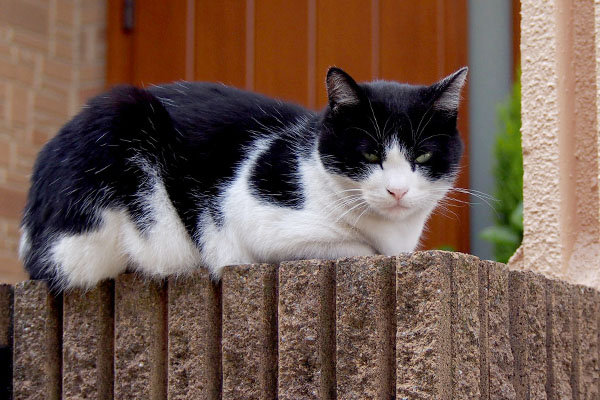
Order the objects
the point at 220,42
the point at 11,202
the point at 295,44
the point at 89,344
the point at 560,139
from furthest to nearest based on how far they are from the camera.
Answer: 1. the point at 11,202
2. the point at 220,42
3. the point at 295,44
4. the point at 560,139
5. the point at 89,344

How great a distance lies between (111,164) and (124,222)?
12 cm

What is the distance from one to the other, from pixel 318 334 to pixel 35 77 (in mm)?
2463

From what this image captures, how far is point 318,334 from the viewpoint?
132cm

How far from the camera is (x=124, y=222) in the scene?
65.4 inches

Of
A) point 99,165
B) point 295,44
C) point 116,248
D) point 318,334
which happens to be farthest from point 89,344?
point 295,44

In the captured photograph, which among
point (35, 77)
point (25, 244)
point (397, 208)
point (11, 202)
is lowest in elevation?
point (11, 202)

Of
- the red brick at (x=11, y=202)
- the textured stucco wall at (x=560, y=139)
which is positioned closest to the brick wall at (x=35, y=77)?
the red brick at (x=11, y=202)

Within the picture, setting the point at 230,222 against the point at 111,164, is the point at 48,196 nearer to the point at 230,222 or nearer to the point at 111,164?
the point at 111,164

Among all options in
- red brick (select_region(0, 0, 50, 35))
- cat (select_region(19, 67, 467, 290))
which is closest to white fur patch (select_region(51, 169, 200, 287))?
cat (select_region(19, 67, 467, 290))

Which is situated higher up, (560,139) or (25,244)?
(560,139)

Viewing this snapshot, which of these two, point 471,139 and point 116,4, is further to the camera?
point 116,4

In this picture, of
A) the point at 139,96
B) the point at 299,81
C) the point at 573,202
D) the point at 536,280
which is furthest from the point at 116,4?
the point at 536,280

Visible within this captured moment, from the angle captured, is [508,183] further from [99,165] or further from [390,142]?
[99,165]

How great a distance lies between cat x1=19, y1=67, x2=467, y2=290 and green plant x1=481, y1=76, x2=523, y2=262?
2.96 feet
